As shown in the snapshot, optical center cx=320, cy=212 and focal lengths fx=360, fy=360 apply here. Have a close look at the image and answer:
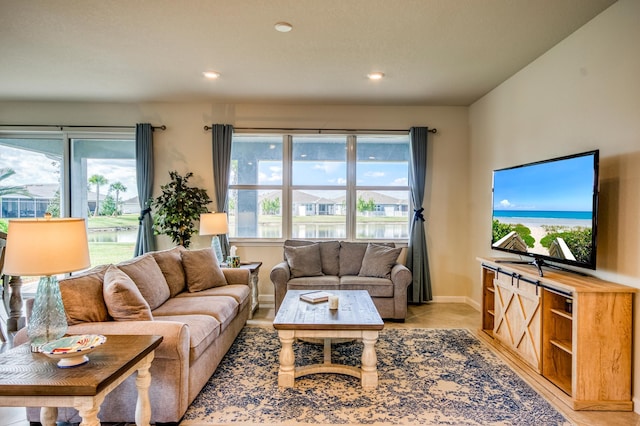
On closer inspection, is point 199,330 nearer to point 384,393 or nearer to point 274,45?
point 384,393

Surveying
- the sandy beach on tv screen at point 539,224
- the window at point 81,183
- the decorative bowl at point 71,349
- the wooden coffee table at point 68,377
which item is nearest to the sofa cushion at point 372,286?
the sandy beach on tv screen at point 539,224

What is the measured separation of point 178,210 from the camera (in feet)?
15.7

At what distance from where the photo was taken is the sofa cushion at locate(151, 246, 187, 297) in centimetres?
345

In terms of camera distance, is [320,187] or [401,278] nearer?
[401,278]

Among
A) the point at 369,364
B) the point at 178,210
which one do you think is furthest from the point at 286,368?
the point at 178,210

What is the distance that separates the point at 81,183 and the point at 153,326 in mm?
4118

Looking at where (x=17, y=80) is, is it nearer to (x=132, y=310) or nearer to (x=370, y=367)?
(x=132, y=310)

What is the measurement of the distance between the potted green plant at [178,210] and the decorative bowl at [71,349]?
3098mm

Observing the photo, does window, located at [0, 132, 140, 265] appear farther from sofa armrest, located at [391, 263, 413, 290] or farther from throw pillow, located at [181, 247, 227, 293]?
sofa armrest, located at [391, 263, 413, 290]

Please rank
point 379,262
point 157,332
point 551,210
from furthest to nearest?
point 379,262 → point 551,210 → point 157,332

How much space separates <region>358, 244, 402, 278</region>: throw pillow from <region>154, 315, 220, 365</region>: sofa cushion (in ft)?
7.25

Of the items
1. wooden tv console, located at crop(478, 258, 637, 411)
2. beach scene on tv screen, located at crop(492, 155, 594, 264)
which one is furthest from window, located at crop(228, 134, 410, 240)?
wooden tv console, located at crop(478, 258, 637, 411)

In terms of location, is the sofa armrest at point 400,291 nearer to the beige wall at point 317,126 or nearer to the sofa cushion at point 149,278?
the beige wall at point 317,126

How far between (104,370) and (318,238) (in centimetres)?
386
